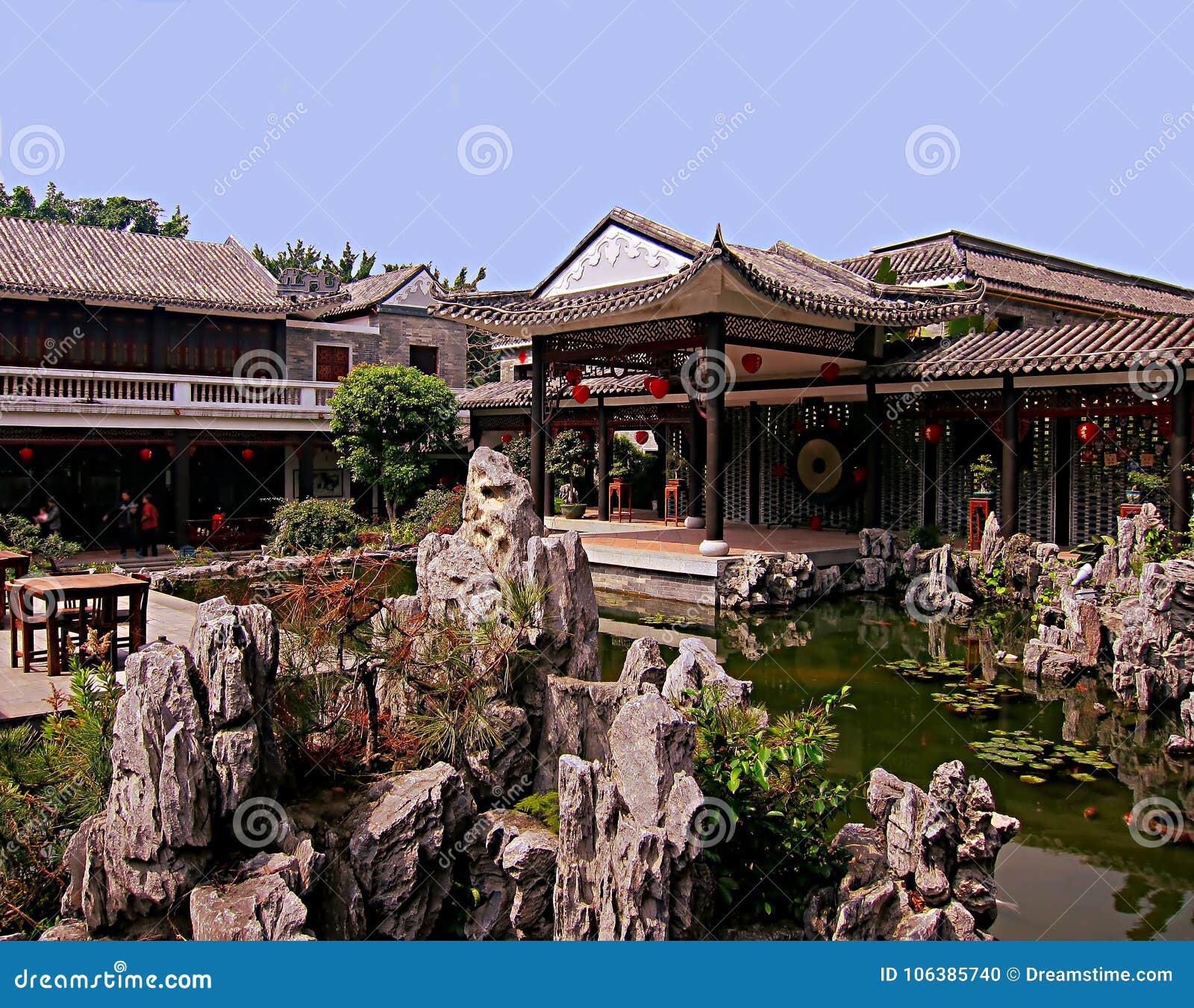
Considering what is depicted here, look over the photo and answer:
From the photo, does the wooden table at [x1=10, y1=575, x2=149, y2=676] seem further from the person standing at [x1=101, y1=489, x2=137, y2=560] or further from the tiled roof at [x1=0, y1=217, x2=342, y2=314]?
the tiled roof at [x1=0, y1=217, x2=342, y2=314]

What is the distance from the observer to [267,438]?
55.7 ft

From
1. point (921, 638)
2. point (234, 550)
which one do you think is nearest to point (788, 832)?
point (921, 638)

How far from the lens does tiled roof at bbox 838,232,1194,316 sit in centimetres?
1659

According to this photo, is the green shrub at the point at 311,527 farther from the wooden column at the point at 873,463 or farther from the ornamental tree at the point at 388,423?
the wooden column at the point at 873,463

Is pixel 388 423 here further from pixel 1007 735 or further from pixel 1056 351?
pixel 1007 735

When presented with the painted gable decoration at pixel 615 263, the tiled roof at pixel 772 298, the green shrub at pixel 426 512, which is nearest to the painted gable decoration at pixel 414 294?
the green shrub at pixel 426 512

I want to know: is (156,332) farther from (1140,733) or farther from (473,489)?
(1140,733)

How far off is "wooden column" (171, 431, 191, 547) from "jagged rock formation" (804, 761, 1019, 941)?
13.2 meters

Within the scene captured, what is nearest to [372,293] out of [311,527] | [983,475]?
[311,527]

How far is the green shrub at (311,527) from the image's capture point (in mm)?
14727

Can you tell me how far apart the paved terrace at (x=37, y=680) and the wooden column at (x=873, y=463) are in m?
8.85

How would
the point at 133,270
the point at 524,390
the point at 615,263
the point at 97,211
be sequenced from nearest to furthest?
the point at 615,263
the point at 133,270
the point at 524,390
the point at 97,211

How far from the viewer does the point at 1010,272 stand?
18188 millimetres

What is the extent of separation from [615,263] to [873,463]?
4566mm
